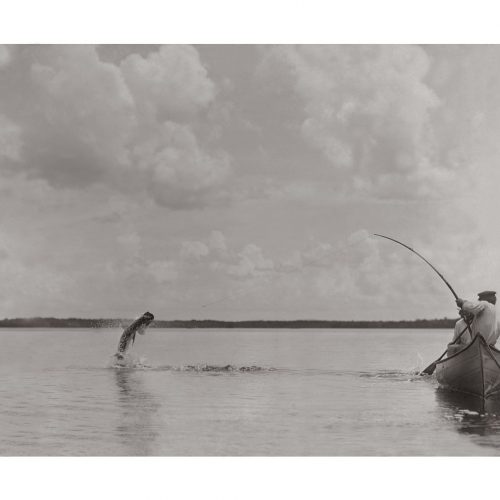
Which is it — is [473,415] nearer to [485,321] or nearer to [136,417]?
[485,321]

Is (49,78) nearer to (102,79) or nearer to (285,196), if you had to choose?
(102,79)

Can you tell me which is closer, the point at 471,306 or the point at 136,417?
the point at 136,417

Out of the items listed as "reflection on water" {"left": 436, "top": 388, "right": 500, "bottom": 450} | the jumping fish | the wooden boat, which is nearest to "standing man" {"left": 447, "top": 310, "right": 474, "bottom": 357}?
the wooden boat

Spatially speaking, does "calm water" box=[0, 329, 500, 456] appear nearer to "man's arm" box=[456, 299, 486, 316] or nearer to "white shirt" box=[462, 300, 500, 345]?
"white shirt" box=[462, 300, 500, 345]

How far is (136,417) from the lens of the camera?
12.4 m

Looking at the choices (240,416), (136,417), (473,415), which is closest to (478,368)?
(473,415)

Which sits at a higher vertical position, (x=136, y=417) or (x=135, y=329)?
(x=135, y=329)

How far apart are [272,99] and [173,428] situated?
6596mm

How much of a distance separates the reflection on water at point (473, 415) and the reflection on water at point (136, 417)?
4371 mm

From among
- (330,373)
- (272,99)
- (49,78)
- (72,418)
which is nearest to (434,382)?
(330,373)

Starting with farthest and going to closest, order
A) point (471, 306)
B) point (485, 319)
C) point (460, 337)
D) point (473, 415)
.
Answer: point (460, 337)
point (485, 319)
point (471, 306)
point (473, 415)

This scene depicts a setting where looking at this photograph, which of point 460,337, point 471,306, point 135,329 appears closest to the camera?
point 471,306

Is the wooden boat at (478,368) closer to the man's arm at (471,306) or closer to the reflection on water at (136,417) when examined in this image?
the man's arm at (471,306)

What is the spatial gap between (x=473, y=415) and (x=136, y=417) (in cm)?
537
